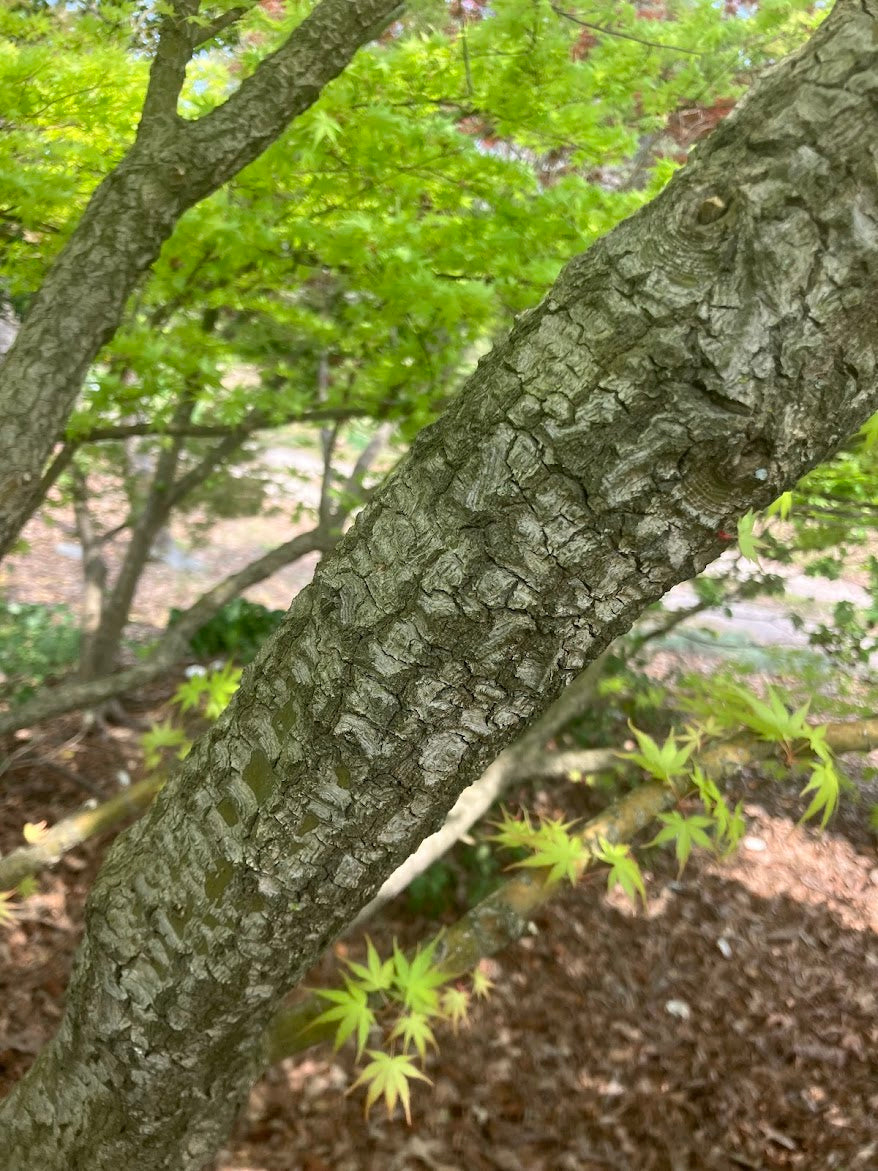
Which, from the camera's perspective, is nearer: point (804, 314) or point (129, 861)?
point (804, 314)

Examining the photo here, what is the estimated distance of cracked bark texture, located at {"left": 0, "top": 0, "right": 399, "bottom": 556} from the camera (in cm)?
175

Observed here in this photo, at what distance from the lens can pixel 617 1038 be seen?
134 inches

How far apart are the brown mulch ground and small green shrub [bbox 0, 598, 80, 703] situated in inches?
35.8

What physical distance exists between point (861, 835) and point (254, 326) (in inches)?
201

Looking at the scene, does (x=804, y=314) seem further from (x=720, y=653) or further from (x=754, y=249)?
(x=720, y=653)

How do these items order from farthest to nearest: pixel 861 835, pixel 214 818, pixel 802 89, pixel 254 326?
pixel 861 835 < pixel 254 326 < pixel 214 818 < pixel 802 89

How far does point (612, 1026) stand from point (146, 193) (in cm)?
369

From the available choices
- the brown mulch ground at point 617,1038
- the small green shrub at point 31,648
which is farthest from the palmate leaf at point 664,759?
the small green shrub at point 31,648

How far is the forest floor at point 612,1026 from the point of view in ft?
9.21

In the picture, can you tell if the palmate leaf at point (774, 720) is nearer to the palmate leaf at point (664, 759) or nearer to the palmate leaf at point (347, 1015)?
the palmate leaf at point (664, 759)

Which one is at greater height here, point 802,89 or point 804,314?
point 802,89

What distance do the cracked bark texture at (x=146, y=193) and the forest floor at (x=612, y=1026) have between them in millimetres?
2137

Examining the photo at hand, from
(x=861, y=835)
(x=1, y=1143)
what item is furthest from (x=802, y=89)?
(x=861, y=835)

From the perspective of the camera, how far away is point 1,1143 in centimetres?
143
